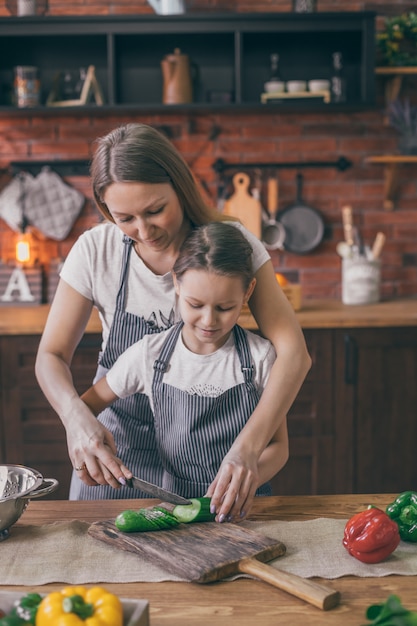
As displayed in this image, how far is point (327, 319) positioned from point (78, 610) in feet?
7.72

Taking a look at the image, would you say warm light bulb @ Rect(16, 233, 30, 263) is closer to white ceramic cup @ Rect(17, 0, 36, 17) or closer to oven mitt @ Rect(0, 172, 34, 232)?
oven mitt @ Rect(0, 172, 34, 232)

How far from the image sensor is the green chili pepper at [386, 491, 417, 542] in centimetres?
141

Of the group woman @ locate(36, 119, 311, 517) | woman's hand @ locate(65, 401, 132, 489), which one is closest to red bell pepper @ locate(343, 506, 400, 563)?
woman @ locate(36, 119, 311, 517)

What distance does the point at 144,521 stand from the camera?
1.41 meters

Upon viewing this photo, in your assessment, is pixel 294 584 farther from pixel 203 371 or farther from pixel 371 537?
pixel 203 371

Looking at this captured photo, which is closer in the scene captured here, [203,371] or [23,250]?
[203,371]

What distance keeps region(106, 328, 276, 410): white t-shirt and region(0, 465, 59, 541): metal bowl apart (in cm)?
38

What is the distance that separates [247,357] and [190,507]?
0.46 meters

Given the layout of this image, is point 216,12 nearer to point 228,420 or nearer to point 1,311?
point 1,311

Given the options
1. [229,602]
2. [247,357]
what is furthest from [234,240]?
[229,602]

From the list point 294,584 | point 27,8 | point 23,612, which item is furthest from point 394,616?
point 27,8

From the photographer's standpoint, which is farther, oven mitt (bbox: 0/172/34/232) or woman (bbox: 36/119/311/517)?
oven mitt (bbox: 0/172/34/232)

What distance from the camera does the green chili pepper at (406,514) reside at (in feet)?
4.63

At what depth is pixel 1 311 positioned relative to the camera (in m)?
3.62
